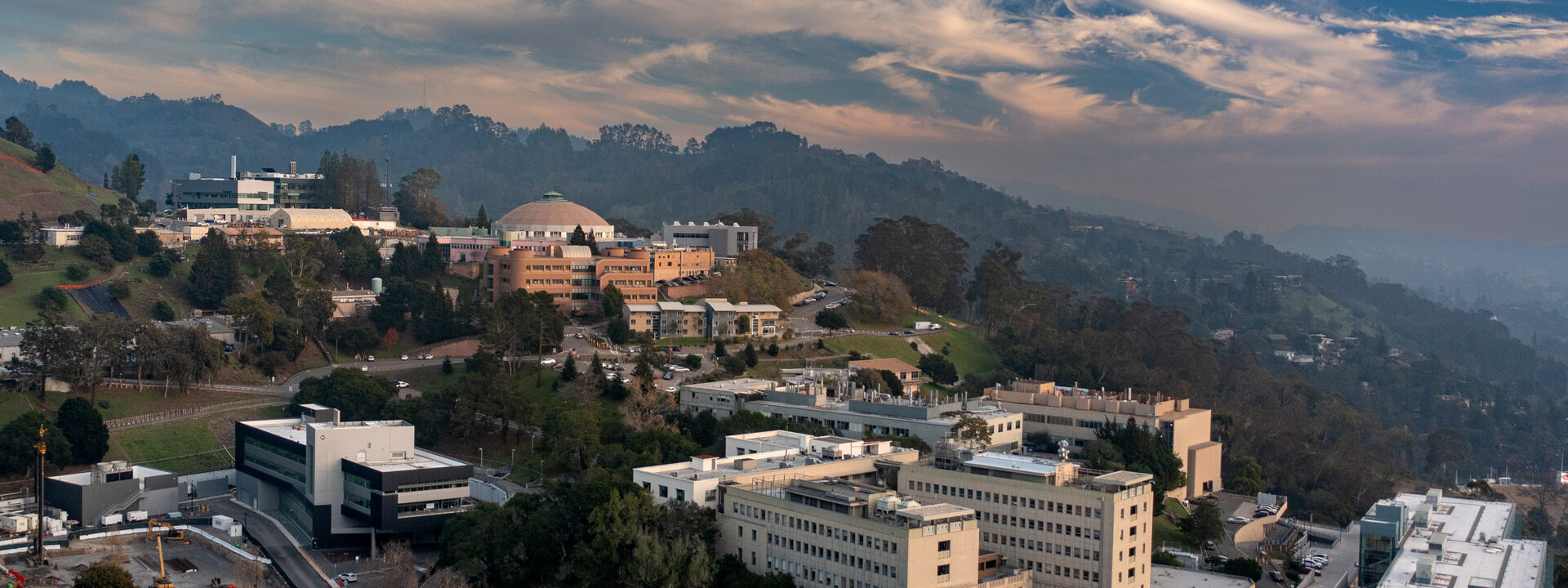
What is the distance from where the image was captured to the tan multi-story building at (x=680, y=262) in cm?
7938

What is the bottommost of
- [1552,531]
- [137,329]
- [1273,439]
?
[1552,531]

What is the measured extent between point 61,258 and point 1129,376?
200 ft

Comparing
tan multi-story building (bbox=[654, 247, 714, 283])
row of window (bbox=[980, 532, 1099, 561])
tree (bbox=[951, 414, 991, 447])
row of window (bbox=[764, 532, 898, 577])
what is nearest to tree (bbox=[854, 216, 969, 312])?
tan multi-story building (bbox=[654, 247, 714, 283])

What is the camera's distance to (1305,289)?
174625 millimetres

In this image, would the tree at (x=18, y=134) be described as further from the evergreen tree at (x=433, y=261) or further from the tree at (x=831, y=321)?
the tree at (x=831, y=321)

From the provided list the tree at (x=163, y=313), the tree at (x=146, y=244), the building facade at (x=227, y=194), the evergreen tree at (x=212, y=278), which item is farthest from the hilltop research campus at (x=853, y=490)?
the building facade at (x=227, y=194)

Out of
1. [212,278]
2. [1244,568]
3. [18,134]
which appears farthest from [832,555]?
[18,134]

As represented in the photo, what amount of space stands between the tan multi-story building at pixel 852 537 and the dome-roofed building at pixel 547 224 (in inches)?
1936

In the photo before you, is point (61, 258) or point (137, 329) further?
point (61, 258)

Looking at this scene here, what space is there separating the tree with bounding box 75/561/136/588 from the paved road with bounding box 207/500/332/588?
20.9 feet

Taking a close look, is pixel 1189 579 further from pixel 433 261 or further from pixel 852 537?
pixel 433 261

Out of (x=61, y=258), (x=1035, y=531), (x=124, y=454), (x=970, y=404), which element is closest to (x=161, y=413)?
(x=124, y=454)

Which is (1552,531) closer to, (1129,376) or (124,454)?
(1129,376)

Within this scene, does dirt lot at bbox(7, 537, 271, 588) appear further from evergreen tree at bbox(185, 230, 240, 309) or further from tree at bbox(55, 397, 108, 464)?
evergreen tree at bbox(185, 230, 240, 309)
